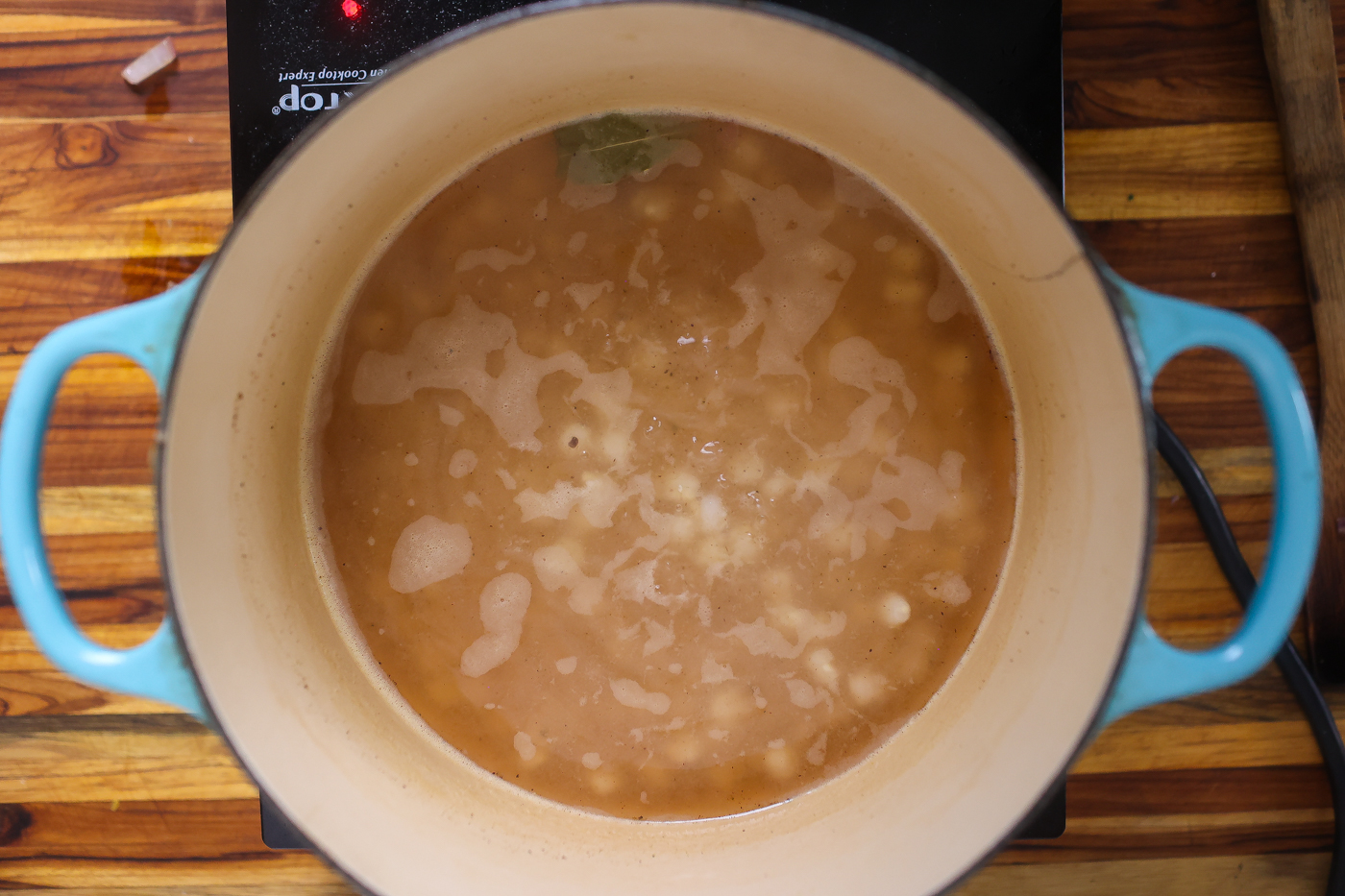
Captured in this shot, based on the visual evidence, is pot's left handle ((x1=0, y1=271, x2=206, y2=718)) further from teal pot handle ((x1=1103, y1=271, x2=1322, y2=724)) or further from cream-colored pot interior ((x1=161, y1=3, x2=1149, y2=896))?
teal pot handle ((x1=1103, y1=271, x2=1322, y2=724))

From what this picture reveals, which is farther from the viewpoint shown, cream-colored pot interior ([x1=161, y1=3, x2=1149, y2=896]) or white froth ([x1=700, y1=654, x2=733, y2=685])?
white froth ([x1=700, y1=654, x2=733, y2=685])

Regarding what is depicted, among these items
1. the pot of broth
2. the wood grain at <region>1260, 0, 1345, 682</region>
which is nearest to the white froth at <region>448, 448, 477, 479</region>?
the pot of broth

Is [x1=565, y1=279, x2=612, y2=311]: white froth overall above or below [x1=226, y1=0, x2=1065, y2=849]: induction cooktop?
below

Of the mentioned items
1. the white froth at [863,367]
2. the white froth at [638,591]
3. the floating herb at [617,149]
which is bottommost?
the white froth at [638,591]

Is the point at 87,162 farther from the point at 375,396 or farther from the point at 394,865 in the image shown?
the point at 394,865

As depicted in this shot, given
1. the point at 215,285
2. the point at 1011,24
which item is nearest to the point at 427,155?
the point at 215,285

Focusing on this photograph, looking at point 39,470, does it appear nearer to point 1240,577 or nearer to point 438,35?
point 438,35

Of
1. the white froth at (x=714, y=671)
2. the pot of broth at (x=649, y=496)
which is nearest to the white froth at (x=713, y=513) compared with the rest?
the pot of broth at (x=649, y=496)

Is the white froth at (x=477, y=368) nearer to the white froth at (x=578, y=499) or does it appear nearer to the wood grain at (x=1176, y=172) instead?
the white froth at (x=578, y=499)
